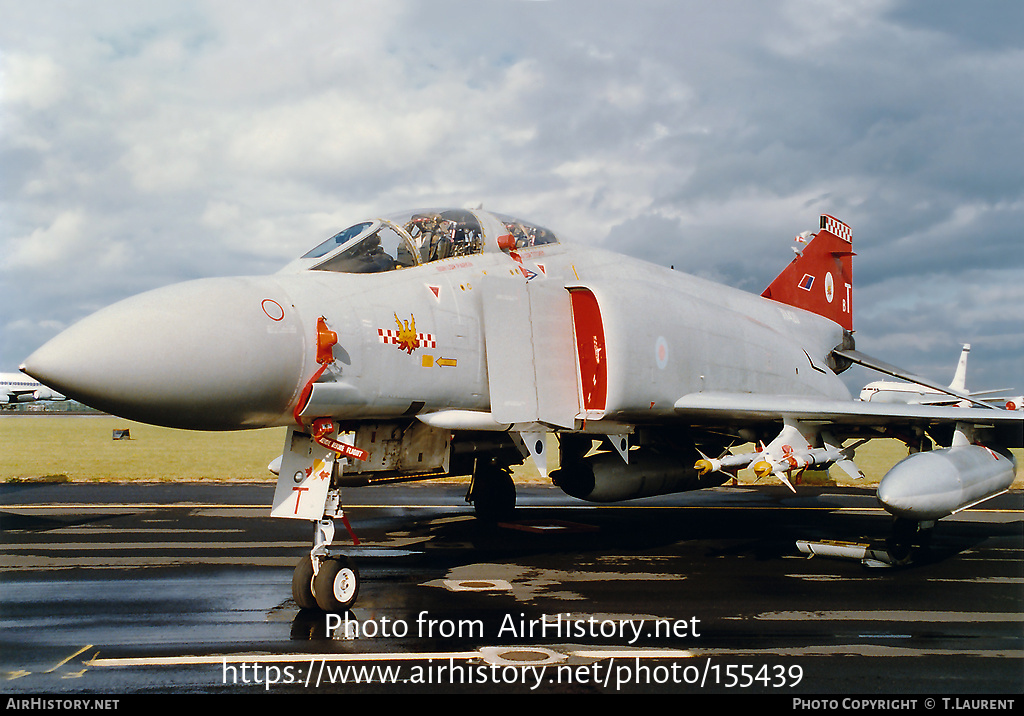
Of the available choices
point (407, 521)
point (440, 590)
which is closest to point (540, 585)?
point (440, 590)

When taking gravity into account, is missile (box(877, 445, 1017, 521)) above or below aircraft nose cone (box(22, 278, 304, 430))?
below

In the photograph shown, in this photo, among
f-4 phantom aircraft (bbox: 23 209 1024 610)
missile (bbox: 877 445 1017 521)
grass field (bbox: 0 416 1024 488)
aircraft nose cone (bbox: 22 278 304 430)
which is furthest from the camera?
grass field (bbox: 0 416 1024 488)

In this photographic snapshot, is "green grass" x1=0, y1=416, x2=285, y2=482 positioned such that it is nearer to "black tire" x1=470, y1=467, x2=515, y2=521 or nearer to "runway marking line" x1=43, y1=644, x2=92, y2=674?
"black tire" x1=470, y1=467, x2=515, y2=521

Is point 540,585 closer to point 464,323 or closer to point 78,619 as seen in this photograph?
point 464,323

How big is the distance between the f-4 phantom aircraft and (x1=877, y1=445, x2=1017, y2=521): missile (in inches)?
1.0

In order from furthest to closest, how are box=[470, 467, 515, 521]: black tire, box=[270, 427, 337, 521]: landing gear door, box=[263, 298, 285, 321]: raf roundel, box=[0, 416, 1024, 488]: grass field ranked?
1. box=[0, 416, 1024, 488]: grass field
2. box=[470, 467, 515, 521]: black tire
3. box=[270, 427, 337, 521]: landing gear door
4. box=[263, 298, 285, 321]: raf roundel

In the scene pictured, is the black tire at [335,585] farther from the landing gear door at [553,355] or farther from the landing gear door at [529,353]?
the landing gear door at [553,355]

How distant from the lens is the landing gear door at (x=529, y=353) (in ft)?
23.2

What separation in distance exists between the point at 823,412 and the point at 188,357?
6.61 metres

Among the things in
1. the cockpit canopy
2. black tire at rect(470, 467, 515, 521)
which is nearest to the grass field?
black tire at rect(470, 467, 515, 521)

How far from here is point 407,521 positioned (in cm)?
1234

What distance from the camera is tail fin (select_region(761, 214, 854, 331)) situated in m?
13.5

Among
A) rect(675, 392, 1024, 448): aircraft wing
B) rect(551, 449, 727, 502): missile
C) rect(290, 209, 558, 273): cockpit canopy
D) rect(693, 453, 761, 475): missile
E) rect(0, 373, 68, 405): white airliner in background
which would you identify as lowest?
rect(551, 449, 727, 502): missile

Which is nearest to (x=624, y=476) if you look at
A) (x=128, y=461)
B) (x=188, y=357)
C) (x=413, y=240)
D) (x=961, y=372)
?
(x=413, y=240)
